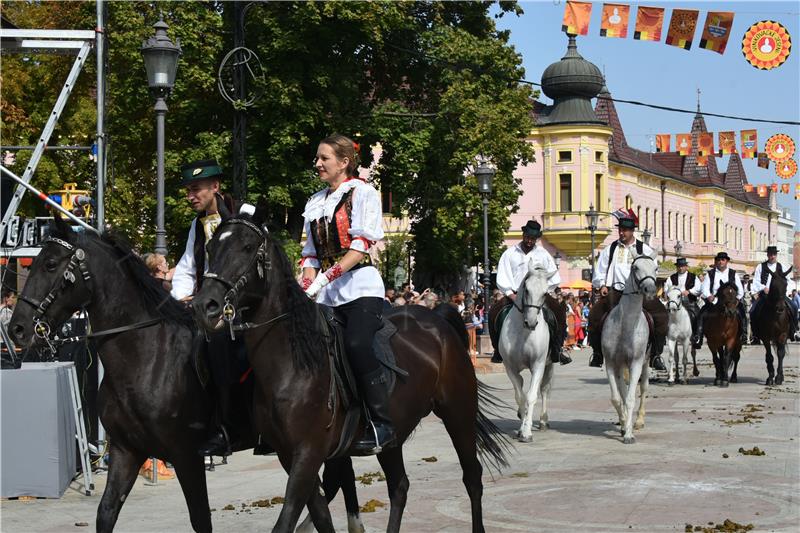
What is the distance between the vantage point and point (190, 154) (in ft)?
105

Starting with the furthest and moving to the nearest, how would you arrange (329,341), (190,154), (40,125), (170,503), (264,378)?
1. (40,125)
2. (190,154)
3. (170,503)
4. (329,341)
5. (264,378)

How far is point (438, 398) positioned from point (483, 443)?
77cm

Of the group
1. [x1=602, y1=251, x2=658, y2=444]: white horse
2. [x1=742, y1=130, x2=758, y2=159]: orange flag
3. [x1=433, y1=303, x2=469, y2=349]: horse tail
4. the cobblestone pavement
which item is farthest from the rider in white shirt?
[x1=742, y1=130, x2=758, y2=159]: orange flag

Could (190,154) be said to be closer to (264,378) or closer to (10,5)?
(10,5)

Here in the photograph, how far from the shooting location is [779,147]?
39875mm

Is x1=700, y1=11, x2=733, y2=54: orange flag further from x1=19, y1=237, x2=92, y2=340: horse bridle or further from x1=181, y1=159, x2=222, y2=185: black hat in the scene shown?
x1=19, y1=237, x2=92, y2=340: horse bridle

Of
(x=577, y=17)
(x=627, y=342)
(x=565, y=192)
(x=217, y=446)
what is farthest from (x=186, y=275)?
(x=565, y=192)

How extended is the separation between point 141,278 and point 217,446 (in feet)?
4.11

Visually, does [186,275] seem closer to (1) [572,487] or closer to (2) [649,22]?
(1) [572,487]

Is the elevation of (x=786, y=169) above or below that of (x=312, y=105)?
below

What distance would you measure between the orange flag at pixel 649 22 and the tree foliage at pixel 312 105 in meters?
11.2

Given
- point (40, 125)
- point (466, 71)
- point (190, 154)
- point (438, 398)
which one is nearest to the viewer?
point (438, 398)

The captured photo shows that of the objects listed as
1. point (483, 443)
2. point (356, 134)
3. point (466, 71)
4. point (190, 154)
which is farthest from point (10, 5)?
point (483, 443)

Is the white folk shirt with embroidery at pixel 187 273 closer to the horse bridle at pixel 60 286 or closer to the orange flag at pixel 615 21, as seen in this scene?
the horse bridle at pixel 60 286
